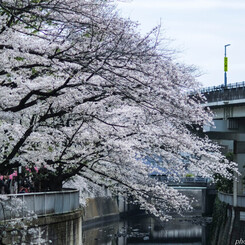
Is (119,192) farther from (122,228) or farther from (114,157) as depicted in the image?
(122,228)

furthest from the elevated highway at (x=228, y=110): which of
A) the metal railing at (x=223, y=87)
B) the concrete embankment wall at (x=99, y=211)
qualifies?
the concrete embankment wall at (x=99, y=211)

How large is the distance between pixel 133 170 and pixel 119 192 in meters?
2.01

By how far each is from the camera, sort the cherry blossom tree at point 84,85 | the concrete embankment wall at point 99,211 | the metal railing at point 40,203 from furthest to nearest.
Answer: the concrete embankment wall at point 99,211 → the metal railing at point 40,203 → the cherry blossom tree at point 84,85

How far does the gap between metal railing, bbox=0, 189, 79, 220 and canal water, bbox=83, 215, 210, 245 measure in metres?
21.1

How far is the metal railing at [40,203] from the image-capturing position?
16703 mm

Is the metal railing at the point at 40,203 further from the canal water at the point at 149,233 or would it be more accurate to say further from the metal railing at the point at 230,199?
the canal water at the point at 149,233

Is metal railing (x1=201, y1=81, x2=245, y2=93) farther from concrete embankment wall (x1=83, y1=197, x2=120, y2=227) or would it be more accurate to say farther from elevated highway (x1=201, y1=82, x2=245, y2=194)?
concrete embankment wall (x1=83, y1=197, x2=120, y2=227)

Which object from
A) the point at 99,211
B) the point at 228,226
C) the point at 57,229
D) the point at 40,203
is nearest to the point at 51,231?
the point at 57,229

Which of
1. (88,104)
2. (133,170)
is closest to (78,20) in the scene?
(88,104)

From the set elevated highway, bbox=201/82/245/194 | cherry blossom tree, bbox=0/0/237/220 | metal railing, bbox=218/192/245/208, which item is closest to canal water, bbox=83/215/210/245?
metal railing, bbox=218/192/245/208

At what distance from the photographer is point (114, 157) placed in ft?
63.7

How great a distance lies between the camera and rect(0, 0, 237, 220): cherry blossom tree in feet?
36.9

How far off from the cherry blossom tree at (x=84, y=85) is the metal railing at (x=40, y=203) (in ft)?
4.03

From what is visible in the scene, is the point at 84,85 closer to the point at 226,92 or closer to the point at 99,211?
the point at 226,92
